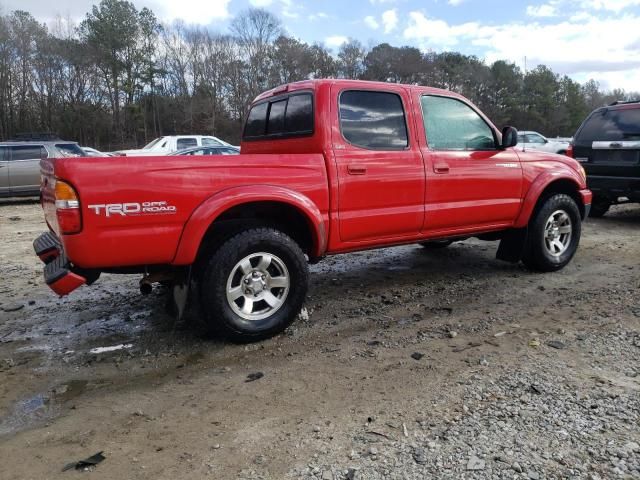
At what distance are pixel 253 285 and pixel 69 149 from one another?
12.3 meters

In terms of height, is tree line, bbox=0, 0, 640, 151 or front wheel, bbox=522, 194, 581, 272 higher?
tree line, bbox=0, 0, 640, 151

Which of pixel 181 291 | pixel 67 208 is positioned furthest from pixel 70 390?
pixel 67 208

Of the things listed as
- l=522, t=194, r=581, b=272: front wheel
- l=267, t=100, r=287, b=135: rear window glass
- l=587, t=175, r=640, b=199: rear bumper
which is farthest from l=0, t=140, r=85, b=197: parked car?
l=587, t=175, r=640, b=199: rear bumper

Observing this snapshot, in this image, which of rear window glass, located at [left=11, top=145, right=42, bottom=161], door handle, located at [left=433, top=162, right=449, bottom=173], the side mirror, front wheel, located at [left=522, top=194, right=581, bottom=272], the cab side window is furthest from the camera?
rear window glass, located at [left=11, top=145, right=42, bottom=161]

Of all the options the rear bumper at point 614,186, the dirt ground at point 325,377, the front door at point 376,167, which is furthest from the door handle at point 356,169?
the rear bumper at point 614,186

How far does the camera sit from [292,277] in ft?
13.0

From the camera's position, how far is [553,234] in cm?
573

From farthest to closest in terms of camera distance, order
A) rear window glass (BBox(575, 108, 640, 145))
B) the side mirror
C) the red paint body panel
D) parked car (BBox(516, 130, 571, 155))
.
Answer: parked car (BBox(516, 130, 571, 155)), rear window glass (BBox(575, 108, 640, 145)), the side mirror, the red paint body panel

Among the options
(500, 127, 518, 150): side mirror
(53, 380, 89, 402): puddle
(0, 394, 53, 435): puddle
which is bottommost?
(0, 394, 53, 435): puddle

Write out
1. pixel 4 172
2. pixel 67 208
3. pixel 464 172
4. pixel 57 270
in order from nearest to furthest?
pixel 67 208 < pixel 57 270 < pixel 464 172 < pixel 4 172

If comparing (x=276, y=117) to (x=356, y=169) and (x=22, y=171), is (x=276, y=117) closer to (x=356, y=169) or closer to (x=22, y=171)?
(x=356, y=169)

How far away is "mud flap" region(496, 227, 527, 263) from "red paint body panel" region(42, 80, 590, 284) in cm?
25

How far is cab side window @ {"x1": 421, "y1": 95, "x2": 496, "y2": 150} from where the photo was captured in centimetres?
477

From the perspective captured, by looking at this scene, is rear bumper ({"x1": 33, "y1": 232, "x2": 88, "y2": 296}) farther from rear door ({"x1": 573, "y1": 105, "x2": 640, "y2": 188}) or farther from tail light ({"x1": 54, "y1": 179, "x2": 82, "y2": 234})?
rear door ({"x1": 573, "y1": 105, "x2": 640, "y2": 188})
